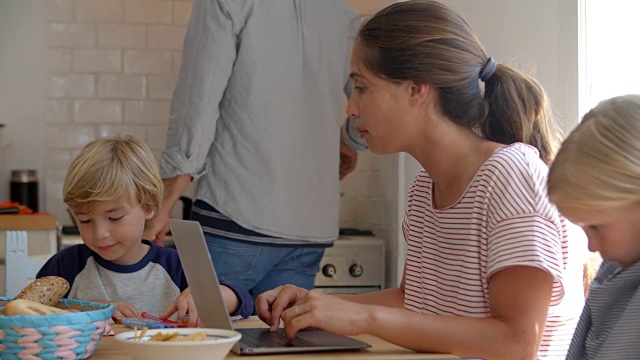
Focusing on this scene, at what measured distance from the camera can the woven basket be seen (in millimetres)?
1460

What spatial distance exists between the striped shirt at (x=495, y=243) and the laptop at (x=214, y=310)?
25 cm

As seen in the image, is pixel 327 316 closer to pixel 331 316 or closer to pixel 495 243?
pixel 331 316

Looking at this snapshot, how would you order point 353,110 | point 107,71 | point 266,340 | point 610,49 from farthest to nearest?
point 107,71
point 610,49
point 353,110
point 266,340

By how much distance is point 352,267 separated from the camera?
3.99 m

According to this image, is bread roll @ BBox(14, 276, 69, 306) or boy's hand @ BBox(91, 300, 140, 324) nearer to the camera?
bread roll @ BBox(14, 276, 69, 306)

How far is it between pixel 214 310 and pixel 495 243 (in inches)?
19.1

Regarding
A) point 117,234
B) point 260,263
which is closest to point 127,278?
point 117,234

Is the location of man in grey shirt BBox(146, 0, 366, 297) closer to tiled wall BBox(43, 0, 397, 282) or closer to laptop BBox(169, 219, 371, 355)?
laptop BBox(169, 219, 371, 355)

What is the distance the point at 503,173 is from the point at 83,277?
3.50 ft

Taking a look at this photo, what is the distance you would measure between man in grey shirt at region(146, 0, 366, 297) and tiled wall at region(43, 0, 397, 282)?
137 cm

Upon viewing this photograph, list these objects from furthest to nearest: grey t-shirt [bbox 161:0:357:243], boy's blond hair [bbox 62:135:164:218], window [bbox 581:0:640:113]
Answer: grey t-shirt [bbox 161:0:357:243]
window [bbox 581:0:640:113]
boy's blond hair [bbox 62:135:164:218]

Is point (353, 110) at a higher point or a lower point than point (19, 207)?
higher

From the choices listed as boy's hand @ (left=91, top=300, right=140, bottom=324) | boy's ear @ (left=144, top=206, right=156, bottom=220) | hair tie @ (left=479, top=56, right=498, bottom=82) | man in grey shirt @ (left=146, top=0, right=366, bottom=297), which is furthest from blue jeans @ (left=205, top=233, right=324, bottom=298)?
hair tie @ (left=479, top=56, right=498, bottom=82)

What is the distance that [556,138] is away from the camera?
2039mm
